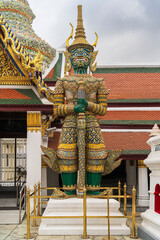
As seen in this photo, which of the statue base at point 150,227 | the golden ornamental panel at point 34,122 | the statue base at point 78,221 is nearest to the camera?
the statue base at point 150,227

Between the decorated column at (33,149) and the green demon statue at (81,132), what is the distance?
173 centimetres

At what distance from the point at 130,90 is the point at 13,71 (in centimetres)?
525

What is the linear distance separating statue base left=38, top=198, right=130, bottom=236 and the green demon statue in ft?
1.45

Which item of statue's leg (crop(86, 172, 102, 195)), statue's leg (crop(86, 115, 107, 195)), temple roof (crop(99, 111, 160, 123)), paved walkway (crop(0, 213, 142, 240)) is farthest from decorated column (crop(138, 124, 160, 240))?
temple roof (crop(99, 111, 160, 123))

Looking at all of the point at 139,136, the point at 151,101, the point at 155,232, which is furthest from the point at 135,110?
the point at 155,232

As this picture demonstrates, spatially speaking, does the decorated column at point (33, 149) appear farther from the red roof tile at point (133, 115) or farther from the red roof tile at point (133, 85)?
the red roof tile at point (133, 85)

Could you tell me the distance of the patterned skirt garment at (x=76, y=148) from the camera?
6738 millimetres

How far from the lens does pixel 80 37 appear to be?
746cm

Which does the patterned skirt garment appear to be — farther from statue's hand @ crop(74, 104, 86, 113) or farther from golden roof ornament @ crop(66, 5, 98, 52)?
golden roof ornament @ crop(66, 5, 98, 52)

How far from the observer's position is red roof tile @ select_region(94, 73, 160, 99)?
11875 millimetres

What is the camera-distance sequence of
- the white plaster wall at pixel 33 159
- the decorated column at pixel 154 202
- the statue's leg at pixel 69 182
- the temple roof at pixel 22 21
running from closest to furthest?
the decorated column at pixel 154 202 → the statue's leg at pixel 69 182 → the white plaster wall at pixel 33 159 → the temple roof at pixel 22 21

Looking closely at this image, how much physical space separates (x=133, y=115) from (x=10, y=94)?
4.90 m

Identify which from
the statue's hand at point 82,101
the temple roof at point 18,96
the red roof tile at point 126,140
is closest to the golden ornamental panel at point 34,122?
the temple roof at point 18,96

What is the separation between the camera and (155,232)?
530cm
